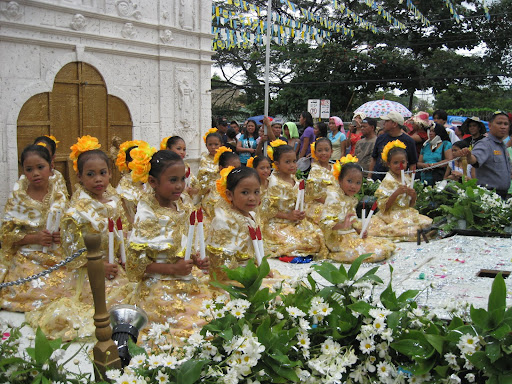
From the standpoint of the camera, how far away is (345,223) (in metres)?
6.09

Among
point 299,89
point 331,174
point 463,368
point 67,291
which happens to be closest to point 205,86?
point 331,174

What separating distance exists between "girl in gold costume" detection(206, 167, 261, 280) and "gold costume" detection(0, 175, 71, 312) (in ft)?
4.76

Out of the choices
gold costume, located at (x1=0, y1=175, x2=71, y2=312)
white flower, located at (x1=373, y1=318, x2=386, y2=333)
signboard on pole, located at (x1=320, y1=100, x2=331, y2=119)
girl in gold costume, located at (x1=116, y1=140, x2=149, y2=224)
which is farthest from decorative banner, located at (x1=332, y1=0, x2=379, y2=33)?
white flower, located at (x1=373, y1=318, x2=386, y2=333)

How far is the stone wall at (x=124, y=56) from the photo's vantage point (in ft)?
23.1

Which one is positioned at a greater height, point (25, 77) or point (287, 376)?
point (25, 77)

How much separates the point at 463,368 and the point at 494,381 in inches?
5.8

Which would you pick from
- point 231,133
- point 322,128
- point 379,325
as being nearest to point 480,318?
point 379,325

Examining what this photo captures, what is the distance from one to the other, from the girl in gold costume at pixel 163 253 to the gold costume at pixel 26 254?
1154 mm

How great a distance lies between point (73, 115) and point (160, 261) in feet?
16.2

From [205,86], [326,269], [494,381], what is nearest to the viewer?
[494,381]

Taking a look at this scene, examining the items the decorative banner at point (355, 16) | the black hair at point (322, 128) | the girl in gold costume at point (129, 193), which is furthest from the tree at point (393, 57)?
the girl in gold costume at point (129, 193)

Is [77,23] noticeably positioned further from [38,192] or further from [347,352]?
[347,352]

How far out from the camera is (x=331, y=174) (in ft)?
21.9

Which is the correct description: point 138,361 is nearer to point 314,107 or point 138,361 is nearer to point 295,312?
point 295,312
